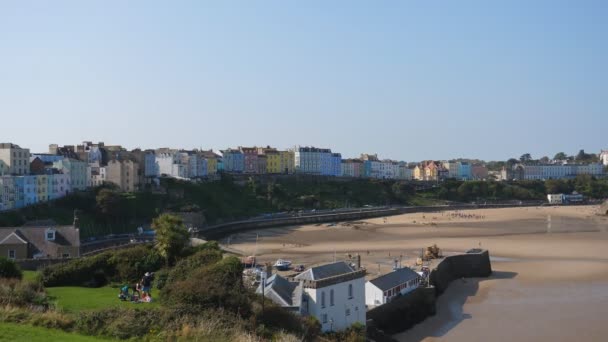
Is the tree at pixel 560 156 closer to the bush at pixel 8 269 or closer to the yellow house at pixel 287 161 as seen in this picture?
the yellow house at pixel 287 161

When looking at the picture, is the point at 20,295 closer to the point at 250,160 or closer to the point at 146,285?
the point at 146,285

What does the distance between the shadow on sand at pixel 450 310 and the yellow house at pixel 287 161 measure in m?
73.5

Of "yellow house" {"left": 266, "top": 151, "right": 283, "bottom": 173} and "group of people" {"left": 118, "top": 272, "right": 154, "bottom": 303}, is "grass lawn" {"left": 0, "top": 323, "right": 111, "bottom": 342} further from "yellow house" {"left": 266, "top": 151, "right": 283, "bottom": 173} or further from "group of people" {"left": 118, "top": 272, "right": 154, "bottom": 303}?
"yellow house" {"left": 266, "top": 151, "right": 283, "bottom": 173}

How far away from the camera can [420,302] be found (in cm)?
2711

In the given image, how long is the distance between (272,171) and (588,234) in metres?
58.1

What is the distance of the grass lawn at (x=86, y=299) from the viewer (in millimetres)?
15544

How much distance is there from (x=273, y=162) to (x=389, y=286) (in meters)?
82.4

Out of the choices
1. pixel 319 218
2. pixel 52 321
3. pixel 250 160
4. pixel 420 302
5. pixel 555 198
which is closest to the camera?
pixel 52 321

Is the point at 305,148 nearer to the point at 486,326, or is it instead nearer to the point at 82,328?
the point at 486,326

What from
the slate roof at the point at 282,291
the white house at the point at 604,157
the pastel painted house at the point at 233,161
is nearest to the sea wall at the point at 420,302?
the slate roof at the point at 282,291

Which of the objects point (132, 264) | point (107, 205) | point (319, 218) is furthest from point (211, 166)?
point (132, 264)

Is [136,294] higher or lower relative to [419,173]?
lower

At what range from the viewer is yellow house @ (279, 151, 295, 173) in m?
109

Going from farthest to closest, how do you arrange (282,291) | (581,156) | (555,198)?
(581,156) → (555,198) → (282,291)
